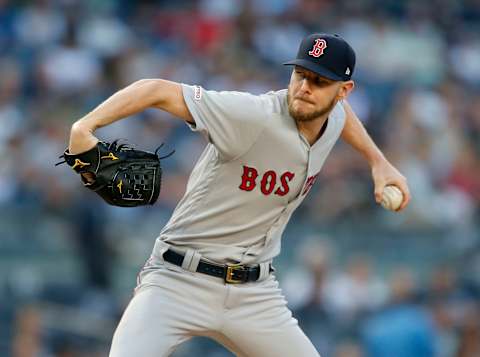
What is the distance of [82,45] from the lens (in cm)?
1047

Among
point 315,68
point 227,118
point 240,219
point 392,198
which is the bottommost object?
point 240,219

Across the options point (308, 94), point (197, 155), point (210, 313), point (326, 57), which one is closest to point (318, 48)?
point (326, 57)

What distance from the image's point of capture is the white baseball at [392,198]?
4.82 m

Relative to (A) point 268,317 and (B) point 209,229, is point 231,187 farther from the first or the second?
(A) point 268,317

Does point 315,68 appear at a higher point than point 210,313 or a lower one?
higher

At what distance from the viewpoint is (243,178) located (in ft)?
15.1

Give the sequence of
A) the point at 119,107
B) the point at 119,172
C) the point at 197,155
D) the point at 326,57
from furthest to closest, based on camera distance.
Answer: the point at 197,155 → the point at 326,57 → the point at 119,172 → the point at 119,107

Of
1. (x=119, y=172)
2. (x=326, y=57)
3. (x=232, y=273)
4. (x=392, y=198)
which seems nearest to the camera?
(x=119, y=172)

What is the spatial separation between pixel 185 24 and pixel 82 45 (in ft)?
4.72

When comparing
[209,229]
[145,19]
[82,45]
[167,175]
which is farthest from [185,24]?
[209,229]

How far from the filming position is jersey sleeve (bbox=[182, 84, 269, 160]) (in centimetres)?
442

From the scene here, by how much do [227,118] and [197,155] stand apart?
516 centimetres

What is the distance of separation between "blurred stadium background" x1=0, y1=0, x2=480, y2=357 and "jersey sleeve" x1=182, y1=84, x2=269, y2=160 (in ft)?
12.1

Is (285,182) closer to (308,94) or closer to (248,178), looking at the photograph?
(248,178)
